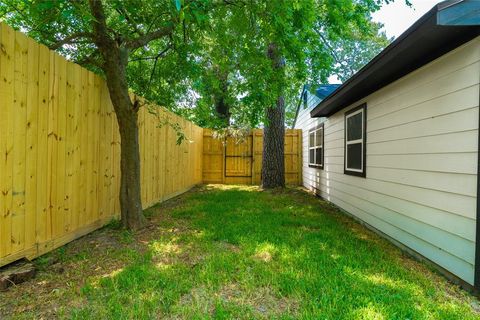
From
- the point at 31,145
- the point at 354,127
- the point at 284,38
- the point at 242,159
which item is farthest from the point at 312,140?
the point at 31,145

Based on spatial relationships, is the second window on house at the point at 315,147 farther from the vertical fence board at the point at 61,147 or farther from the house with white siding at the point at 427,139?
the vertical fence board at the point at 61,147

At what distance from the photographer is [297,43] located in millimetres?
4480

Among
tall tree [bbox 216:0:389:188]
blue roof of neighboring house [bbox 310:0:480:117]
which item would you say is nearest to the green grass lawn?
blue roof of neighboring house [bbox 310:0:480:117]

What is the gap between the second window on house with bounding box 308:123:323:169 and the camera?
841cm

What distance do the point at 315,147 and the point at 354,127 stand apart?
3.17 metres

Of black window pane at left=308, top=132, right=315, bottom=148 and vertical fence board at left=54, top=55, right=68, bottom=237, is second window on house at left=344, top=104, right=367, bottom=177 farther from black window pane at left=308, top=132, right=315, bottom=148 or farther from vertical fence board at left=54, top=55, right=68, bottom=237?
vertical fence board at left=54, top=55, right=68, bottom=237

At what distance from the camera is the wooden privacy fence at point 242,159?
1140 cm

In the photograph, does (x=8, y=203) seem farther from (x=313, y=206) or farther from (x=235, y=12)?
(x=313, y=206)

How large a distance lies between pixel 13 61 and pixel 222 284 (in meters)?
2.64

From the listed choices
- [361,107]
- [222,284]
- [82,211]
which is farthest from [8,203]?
[361,107]

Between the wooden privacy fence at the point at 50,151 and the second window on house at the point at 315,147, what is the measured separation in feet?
18.1

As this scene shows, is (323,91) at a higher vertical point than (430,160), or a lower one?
higher

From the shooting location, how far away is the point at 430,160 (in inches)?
128

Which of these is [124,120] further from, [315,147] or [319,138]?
[315,147]
